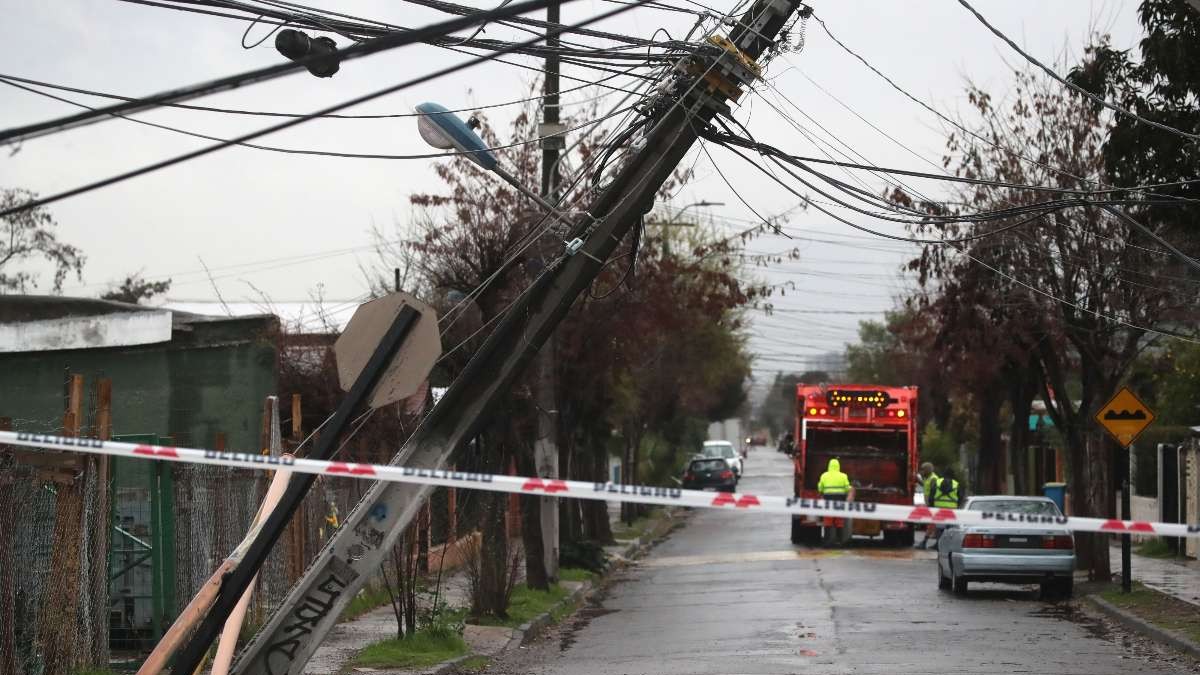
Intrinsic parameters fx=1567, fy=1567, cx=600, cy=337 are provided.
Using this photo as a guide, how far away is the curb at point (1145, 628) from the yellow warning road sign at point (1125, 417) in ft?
7.28

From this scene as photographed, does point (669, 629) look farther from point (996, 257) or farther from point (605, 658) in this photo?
point (996, 257)

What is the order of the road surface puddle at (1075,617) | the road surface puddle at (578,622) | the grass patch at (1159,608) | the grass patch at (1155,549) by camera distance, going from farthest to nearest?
the grass patch at (1155,549) → the road surface puddle at (578,622) → the road surface puddle at (1075,617) → the grass patch at (1159,608)

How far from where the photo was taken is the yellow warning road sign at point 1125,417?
69.1 feet

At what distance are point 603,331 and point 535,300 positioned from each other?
16814 mm

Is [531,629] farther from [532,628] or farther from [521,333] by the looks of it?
[521,333]

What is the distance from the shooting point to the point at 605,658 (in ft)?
51.1

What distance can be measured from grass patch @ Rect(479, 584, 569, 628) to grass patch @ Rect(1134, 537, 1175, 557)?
11961 millimetres

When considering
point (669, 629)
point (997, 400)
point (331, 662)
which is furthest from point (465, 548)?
point (997, 400)

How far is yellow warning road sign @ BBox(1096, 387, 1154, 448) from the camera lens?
2105cm

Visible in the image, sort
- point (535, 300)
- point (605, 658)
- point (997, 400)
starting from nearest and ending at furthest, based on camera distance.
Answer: point (535, 300) → point (605, 658) → point (997, 400)

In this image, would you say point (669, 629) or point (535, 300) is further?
point (669, 629)

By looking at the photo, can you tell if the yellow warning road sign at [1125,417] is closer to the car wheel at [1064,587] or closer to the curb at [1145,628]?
the car wheel at [1064,587]

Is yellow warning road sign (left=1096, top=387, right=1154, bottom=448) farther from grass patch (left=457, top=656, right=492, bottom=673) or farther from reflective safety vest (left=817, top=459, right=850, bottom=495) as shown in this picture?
reflective safety vest (left=817, top=459, right=850, bottom=495)

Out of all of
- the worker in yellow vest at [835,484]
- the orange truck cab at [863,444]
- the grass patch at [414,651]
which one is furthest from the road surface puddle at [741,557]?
the grass patch at [414,651]
